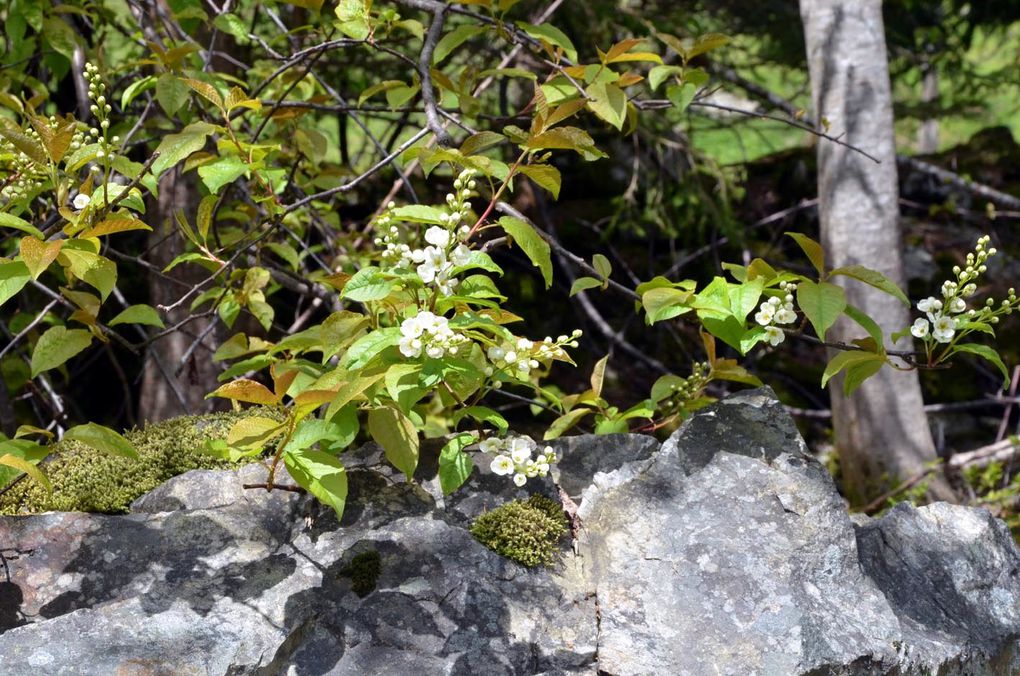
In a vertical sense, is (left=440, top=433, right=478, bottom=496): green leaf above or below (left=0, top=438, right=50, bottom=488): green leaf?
below

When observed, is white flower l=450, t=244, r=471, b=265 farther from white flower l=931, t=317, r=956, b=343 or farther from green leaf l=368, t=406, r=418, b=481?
white flower l=931, t=317, r=956, b=343

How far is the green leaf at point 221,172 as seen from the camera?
1.98 m

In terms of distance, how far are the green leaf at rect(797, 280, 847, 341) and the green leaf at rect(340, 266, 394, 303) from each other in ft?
2.79

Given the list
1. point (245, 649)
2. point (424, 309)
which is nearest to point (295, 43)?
point (424, 309)

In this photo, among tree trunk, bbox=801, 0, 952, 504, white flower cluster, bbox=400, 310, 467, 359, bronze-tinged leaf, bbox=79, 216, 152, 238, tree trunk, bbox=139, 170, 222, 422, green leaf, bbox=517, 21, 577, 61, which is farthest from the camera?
tree trunk, bbox=801, 0, 952, 504

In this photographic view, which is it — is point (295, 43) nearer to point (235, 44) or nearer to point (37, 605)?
point (235, 44)

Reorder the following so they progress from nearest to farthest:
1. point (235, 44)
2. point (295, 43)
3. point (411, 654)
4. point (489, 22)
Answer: point (411, 654) → point (489, 22) → point (295, 43) → point (235, 44)

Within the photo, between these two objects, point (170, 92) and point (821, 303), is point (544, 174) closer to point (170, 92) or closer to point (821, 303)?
point (821, 303)

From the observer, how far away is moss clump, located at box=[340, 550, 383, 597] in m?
1.81

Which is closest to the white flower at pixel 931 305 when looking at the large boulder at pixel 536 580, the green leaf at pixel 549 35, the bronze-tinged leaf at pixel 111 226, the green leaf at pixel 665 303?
the large boulder at pixel 536 580

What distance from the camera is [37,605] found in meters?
1.76

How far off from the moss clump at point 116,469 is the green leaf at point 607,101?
3.61ft

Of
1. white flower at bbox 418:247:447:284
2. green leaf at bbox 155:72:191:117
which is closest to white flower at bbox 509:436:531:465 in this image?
white flower at bbox 418:247:447:284

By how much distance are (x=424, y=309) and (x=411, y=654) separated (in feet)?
2.25
